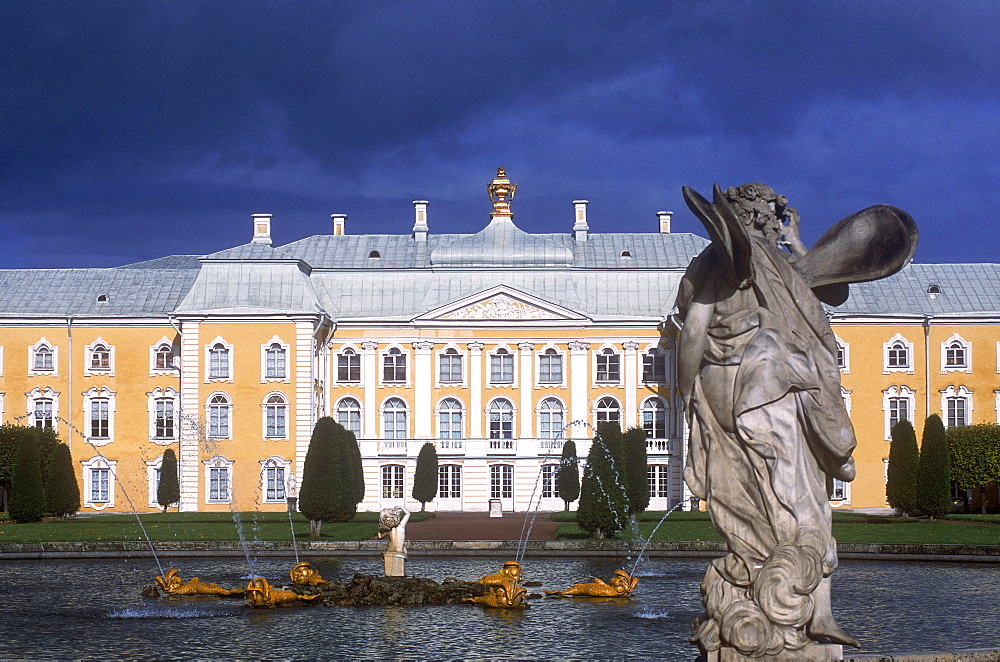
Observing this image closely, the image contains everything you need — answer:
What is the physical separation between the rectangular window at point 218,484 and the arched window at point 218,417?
Answer: 4.24ft

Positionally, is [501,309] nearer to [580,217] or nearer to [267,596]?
[580,217]

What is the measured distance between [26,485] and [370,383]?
58.3ft

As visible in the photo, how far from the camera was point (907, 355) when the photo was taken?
1982 inches

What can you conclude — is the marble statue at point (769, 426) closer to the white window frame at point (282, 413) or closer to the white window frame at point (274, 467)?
the white window frame at point (274, 467)

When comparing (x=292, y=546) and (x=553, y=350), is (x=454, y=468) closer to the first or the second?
(x=553, y=350)

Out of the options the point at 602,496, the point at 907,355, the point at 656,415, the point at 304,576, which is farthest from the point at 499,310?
the point at 304,576

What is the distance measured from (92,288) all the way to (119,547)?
32.5m

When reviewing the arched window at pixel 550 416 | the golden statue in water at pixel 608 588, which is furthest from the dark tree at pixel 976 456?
the golden statue in water at pixel 608 588

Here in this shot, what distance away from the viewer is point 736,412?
6.47 meters

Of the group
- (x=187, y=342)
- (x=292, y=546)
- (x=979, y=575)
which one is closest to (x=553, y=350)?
(x=187, y=342)

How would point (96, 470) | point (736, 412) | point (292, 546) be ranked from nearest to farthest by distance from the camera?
point (736, 412), point (292, 546), point (96, 470)

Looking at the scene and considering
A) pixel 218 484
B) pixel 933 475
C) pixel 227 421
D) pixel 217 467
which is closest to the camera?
pixel 933 475

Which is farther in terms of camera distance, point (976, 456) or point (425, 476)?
point (425, 476)

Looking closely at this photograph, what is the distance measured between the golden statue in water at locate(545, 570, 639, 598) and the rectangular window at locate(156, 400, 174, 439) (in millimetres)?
37434
